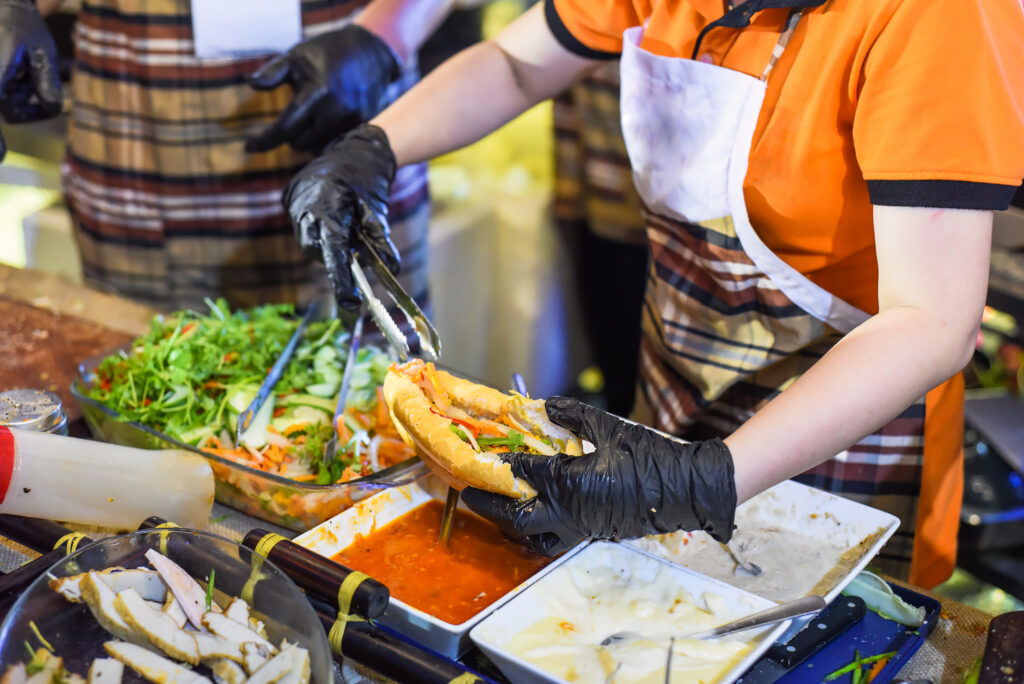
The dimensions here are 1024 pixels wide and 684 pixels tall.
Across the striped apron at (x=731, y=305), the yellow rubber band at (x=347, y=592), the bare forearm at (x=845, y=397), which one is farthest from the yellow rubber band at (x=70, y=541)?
the striped apron at (x=731, y=305)

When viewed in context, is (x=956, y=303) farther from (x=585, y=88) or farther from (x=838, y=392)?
(x=585, y=88)

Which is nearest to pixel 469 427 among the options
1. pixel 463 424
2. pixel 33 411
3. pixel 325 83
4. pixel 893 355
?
pixel 463 424

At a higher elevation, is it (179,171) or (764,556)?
(179,171)

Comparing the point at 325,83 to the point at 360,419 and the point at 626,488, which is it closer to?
the point at 360,419

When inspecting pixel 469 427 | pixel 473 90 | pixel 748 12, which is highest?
pixel 748 12

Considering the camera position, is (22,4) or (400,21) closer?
(22,4)

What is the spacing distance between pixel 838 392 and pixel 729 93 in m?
0.73

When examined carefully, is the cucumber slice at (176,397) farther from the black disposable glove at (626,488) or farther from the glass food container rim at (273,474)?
the black disposable glove at (626,488)

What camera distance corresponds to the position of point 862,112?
1577 mm

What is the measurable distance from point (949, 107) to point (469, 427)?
0.96 m


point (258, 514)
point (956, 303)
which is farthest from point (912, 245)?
point (258, 514)

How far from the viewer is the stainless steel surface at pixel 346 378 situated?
5.97ft

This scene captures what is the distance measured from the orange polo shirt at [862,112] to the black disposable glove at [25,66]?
162 centimetres

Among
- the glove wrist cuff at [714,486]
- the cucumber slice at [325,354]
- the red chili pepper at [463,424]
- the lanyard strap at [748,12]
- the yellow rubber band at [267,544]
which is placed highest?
the lanyard strap at [748,12]
